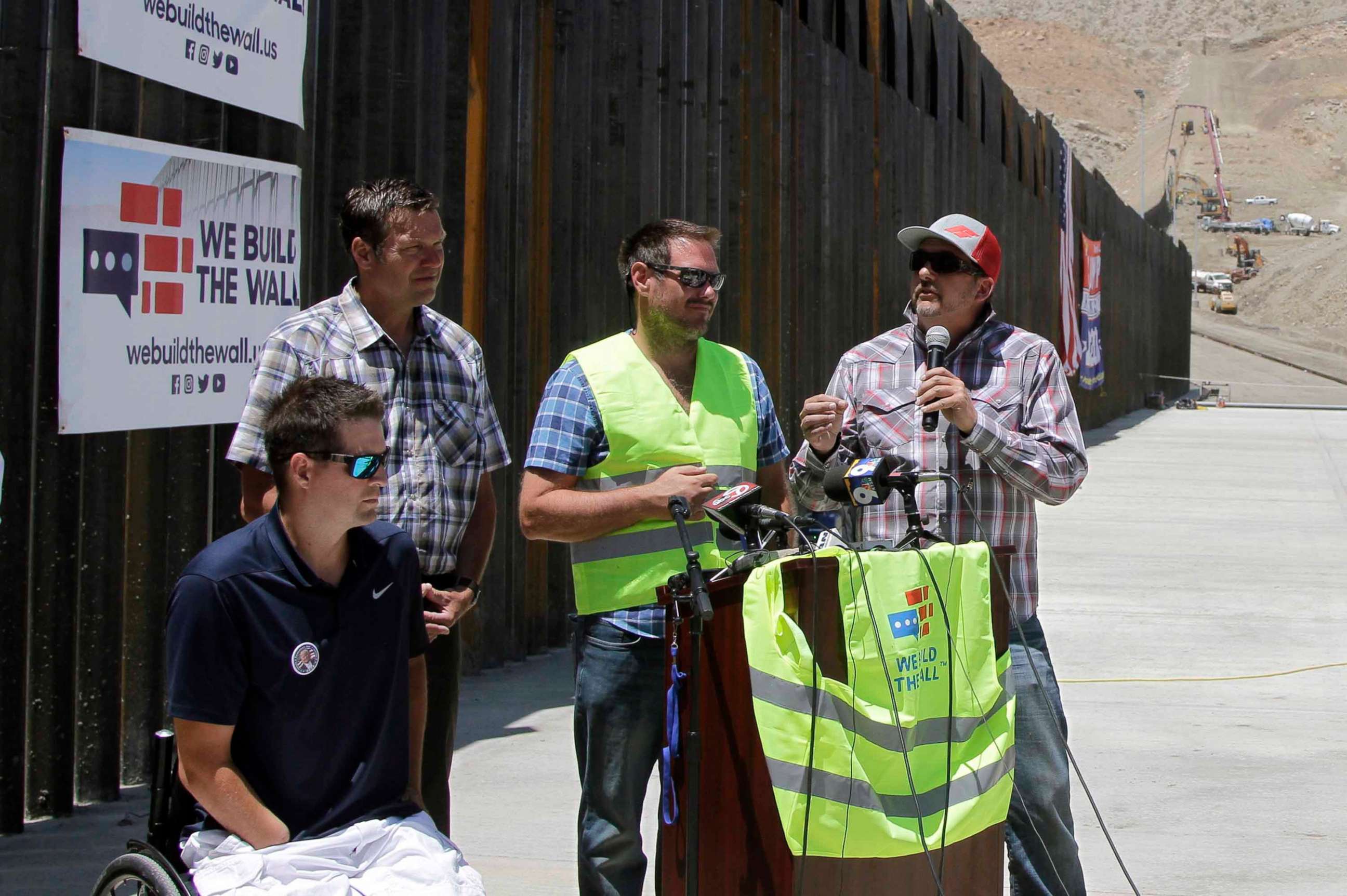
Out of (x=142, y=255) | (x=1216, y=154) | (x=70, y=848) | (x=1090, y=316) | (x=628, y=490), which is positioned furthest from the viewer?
(x=1216, y=154)

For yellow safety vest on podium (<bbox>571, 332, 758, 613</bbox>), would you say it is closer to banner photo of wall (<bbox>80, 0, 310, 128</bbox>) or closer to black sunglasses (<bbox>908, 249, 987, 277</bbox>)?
black sunglasses (<bbox>908, 249, 987, 277</bbox>)

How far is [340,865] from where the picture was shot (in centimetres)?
303

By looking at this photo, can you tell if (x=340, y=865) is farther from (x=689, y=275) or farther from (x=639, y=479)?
(x=689, y=275)

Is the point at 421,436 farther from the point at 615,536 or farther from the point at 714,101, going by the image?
the point at 714,101

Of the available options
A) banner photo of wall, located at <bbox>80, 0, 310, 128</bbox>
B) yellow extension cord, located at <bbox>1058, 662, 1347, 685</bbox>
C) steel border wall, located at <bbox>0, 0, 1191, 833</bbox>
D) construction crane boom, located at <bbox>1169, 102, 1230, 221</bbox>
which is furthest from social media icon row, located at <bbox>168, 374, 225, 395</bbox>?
construction crane boom, located at <bbox>1169, 102, 1230, 221</bbox>

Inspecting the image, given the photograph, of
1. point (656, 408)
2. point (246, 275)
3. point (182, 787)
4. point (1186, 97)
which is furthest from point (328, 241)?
point (1186, 97)

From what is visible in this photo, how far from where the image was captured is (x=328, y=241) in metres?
6.75

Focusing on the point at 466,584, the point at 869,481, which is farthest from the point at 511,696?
the point at 869,481

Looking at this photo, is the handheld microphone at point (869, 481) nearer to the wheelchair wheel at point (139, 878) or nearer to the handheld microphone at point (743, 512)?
the handheld microphone at point (743, 512)

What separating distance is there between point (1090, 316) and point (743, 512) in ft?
97.2

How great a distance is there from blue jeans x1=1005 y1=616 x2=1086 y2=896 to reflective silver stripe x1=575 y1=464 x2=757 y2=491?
770mm

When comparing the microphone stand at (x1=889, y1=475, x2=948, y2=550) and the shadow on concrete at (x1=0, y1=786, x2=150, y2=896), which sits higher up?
the microphone stand at (x1=889, y1=475, x2=948, y2=550)

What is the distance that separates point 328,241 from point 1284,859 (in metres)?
4.36

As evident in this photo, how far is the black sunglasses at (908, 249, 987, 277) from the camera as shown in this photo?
390cm
